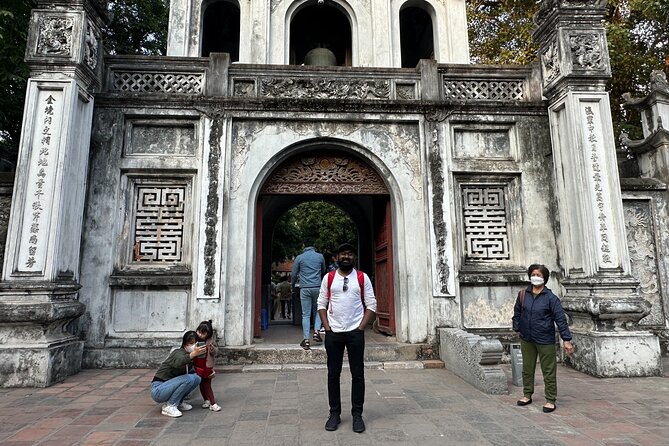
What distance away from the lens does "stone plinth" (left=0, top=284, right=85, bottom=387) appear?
4.98 m

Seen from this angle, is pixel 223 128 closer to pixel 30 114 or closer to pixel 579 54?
pixel 30 114

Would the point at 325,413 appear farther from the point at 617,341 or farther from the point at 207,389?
the point at 617,341

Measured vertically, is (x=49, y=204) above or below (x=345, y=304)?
above

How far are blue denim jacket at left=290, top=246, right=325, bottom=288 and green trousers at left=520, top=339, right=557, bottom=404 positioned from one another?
3177mm

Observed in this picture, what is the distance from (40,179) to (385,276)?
5197 millimetres

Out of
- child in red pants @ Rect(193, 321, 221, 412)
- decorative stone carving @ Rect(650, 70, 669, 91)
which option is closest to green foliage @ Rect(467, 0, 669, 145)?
decorative stone carving @ Rect(650, 70, 669, 91)

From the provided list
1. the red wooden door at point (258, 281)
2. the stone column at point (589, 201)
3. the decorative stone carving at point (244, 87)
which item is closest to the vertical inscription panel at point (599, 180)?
the stone column at point (589, 201)

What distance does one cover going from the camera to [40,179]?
548 cm

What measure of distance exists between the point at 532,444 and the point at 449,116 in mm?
5002

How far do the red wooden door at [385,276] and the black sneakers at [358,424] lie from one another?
3403 millimetres

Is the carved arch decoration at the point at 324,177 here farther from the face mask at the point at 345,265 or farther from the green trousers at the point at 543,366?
the green trousers at the point at 543,366

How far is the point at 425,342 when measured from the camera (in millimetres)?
6355

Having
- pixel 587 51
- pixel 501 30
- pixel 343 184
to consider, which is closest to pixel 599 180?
pixel 587 51

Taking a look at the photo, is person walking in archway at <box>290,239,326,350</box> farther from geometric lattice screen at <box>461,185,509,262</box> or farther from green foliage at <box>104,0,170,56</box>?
green foliage at <box>104,0,170,56</box>
